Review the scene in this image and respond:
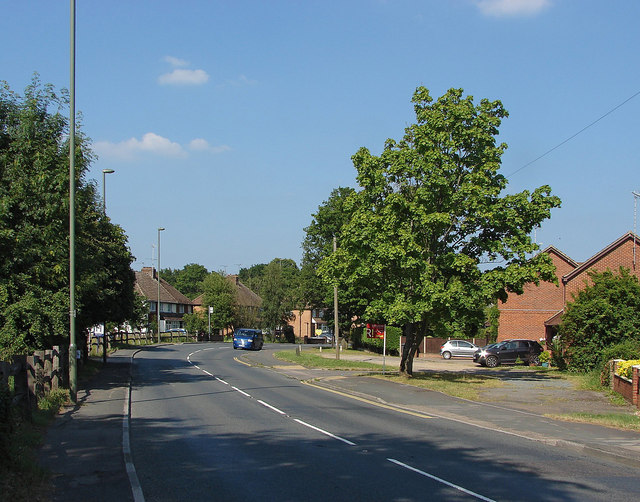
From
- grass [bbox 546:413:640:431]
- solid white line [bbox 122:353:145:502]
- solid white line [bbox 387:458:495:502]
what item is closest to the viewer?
solid white line [bbox 122:353:145:502]

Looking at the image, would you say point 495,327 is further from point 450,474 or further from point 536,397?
point 450,474

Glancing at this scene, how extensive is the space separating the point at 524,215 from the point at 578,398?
7.34 metres

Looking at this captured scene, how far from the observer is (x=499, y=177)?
2486 cm

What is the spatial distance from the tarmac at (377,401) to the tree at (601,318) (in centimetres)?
333

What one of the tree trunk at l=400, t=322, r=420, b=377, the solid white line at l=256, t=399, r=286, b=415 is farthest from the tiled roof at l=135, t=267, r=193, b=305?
the solid white line at l=256, t=399, r=286, b=415

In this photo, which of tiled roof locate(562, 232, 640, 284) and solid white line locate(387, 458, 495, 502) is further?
tiled roof locate(562, 232, 640, 284)

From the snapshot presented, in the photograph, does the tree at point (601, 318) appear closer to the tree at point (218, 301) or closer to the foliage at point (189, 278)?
the tree at point (218, 301)

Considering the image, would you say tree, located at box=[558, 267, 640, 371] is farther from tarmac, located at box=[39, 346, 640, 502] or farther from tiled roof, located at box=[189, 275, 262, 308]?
tiled roof, located at box=[189, 275, 262, 308]

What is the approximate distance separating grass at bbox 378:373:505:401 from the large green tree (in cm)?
1254

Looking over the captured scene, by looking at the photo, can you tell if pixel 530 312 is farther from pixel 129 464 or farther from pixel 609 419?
pixel 129 464

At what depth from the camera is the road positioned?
8.23m

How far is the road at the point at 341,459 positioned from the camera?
8234 millimetres

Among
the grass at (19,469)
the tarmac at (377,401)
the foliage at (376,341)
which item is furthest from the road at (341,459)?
the foliage at (376,341)

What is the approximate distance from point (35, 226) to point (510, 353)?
30.5m
